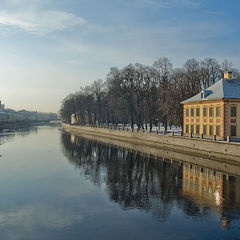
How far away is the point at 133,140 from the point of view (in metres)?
59.4

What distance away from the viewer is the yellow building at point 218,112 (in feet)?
129

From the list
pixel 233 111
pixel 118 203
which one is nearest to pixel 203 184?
pixel 118 203

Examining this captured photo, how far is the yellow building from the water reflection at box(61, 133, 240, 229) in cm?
971

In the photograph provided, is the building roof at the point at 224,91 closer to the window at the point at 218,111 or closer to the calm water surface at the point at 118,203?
the window at the point at 218,111

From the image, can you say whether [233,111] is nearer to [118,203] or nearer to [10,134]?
[118,203]

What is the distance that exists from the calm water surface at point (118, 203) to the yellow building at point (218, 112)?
1070 centimetres

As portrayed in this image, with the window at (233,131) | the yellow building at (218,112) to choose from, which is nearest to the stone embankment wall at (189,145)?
the yellow building at (218,112)

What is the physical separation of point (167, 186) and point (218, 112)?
20652 mm

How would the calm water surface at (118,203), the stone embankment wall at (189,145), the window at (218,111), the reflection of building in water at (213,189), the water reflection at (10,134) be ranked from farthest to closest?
the water reflection at (10,134), the window at (218,111), the stone embankment wall at (189,145), the reflection of building in water at (213,189), the calm water surface at (118,203)

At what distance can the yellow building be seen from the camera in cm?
3925

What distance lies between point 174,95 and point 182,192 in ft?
111

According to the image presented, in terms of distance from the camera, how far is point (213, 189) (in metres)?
22.0

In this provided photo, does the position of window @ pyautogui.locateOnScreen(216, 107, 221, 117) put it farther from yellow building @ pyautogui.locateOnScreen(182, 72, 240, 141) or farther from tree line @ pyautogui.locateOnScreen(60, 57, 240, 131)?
tree line @ pyautogui.locateOnScreen(60, 57, 240, 131)

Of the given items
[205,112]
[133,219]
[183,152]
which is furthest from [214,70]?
[133,219]
